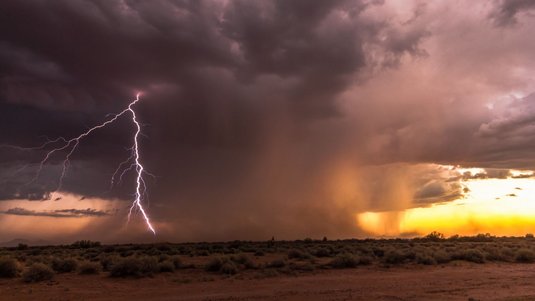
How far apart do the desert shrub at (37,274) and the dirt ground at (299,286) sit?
552 mm

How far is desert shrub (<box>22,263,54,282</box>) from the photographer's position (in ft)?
84.6

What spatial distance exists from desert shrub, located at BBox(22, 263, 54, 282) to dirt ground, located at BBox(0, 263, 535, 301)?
55 cm

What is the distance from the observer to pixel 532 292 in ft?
69.6

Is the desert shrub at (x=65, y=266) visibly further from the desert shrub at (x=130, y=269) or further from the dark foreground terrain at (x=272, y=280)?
the desert shrub at (x=130, y=269)

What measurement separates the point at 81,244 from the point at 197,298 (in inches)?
3009

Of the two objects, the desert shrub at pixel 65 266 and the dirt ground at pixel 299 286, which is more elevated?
the desert shrub at pixel 65 266

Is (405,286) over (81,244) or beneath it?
beneath

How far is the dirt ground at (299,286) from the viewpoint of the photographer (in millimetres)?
20781

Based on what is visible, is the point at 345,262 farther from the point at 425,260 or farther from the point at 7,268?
the point at 7,268

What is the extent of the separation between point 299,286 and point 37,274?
51.6ft

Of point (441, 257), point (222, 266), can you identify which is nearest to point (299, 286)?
point (222, 266)

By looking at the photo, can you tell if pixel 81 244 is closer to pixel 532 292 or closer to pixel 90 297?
pixel 90 297

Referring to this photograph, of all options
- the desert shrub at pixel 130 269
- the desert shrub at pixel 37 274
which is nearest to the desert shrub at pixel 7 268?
the desert shrub at pixel 37 274

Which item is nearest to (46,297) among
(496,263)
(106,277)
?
(106,277)
